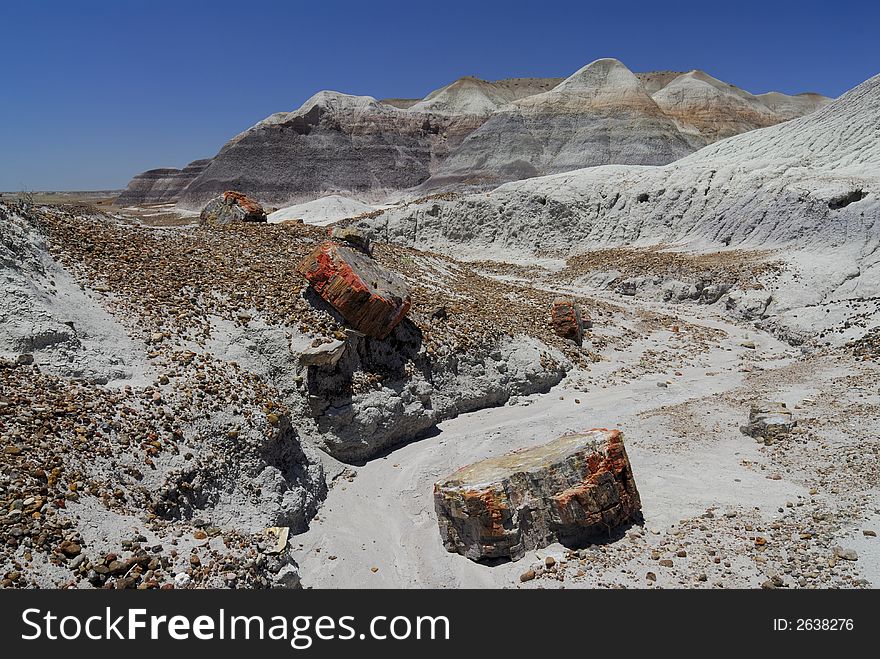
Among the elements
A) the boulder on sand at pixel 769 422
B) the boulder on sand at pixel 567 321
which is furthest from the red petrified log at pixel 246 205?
the boulder on sand at pixel 769 422

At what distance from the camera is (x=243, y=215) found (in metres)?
17.0

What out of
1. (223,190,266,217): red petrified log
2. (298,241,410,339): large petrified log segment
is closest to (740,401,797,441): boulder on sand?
(298,241,410,339): large petrified log segment

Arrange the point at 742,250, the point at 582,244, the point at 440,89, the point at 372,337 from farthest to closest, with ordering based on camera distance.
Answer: the point at 440,89 < the point at 582,244 < the point at 742,250 < the point at 372,337

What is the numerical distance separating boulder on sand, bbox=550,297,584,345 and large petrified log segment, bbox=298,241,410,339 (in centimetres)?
580

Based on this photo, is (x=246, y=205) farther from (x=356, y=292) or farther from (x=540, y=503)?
(x=540, y=503)

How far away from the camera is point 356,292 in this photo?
1110 cm

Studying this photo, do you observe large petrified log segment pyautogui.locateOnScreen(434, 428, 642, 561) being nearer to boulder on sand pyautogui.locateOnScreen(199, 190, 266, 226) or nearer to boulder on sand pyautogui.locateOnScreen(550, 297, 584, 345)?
boulder on sand pyautogui.locateOnScreen(550, 297, 584, 345)

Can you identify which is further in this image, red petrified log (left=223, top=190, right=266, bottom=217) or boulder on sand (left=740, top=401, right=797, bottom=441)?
red petrified log (left=223, top=190, right=266, bottom=217)

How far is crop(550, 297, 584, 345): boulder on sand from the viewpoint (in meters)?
16.0

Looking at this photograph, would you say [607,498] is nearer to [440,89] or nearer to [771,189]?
[771,189]

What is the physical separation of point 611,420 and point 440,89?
4337 inches

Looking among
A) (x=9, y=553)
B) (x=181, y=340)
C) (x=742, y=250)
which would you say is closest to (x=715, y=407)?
(x=181, y=340)

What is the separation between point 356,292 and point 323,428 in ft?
9.03

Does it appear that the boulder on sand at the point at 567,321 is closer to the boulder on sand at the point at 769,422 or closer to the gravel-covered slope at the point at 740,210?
the boulder on sand at the point at 769,422
